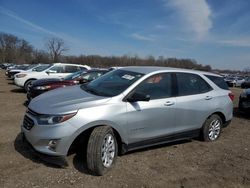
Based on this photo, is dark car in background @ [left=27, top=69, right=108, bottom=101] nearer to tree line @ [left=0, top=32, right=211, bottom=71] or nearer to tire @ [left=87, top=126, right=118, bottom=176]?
tire @ [left=87, top=126, right=118, bottom=176]

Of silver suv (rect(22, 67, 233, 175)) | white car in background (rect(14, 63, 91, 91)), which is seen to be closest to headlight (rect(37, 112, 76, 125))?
silver suv (rect(22, 67, 233, 175))

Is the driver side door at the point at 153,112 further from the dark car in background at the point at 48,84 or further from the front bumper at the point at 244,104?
the dark car in background at the point at 48,84

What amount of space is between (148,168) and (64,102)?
5.86ft

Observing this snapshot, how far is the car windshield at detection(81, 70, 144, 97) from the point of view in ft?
17.5

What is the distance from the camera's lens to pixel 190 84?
6.42 m

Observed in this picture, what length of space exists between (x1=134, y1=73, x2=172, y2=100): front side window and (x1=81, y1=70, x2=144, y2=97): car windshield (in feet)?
0.61

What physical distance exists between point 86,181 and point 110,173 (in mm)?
486

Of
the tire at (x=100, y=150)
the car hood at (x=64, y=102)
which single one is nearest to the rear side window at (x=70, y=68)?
the car hood at (x=64, y=102)

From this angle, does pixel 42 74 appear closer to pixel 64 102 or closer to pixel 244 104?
pixel 244 104

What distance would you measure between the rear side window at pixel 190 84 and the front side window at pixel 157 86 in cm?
29

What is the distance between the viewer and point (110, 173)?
4746 millimetres

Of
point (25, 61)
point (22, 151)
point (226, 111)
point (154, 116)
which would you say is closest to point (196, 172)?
point (154, 116)

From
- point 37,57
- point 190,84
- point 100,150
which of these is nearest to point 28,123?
point 100,150

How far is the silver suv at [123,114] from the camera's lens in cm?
451
